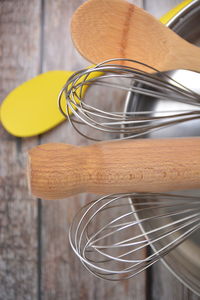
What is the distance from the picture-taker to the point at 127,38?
0.34 metres

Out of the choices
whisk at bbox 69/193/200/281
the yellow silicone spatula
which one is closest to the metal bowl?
whisk at bbox 69/193/200/281

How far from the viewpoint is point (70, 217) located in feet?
1.55

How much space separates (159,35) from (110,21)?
0.05 meters

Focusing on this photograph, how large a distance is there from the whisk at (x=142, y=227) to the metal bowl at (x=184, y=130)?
11mm

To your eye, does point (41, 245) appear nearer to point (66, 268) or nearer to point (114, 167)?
point (66, 268)

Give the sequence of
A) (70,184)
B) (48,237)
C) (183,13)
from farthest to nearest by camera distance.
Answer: (48,237) < (183,13) < (70,184)

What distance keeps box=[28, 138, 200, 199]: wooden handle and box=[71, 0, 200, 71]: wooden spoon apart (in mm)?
99

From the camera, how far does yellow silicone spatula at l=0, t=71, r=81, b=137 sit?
1.55 ft

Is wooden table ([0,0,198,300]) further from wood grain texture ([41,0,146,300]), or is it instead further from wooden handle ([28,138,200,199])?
wooden handle ([28,138,200,199])

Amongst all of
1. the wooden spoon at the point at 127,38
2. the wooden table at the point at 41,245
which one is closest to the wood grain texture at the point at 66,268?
the wooden table at the point at 41,245

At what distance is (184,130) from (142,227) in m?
0.11

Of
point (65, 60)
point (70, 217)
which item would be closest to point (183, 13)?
point (65, 60)

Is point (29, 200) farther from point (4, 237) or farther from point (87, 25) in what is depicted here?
point (87, 25)

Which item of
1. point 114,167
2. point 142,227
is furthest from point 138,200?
point 114,167
